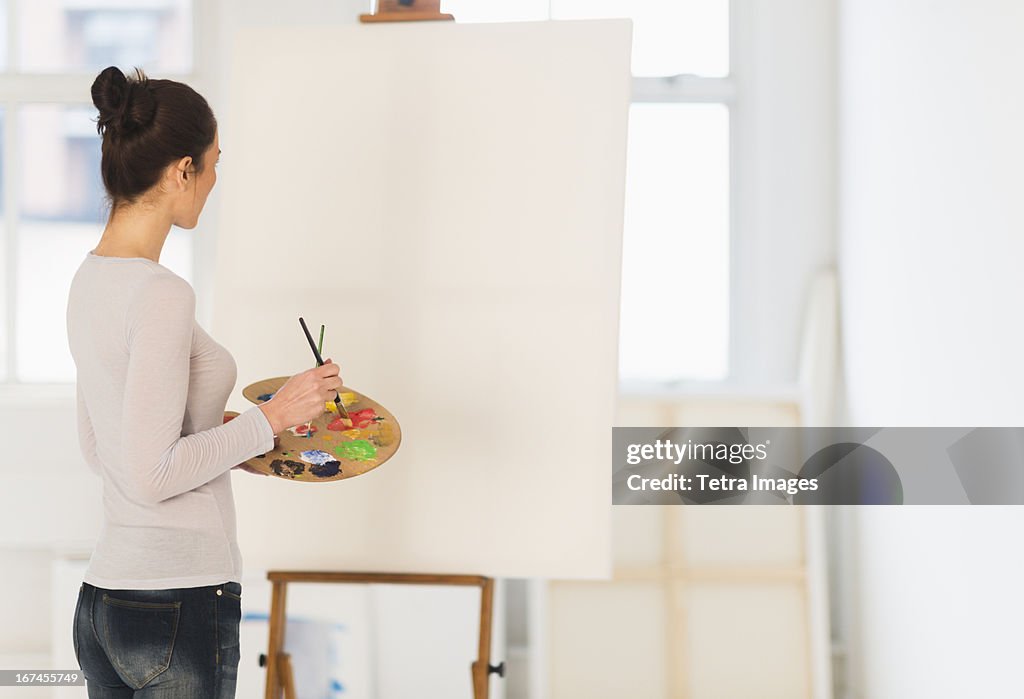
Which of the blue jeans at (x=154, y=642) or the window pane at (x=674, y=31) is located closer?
the blue jeans at (x=154, y=642)

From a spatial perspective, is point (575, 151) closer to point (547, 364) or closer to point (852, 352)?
point (547, 364)

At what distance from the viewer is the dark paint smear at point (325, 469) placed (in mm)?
1568

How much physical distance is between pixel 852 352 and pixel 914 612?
767 millimetres

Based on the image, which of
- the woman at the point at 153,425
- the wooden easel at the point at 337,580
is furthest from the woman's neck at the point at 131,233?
the wooden easel at the point at 337,580

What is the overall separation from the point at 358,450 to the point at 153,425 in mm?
445

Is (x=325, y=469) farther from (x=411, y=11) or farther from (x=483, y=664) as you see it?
(x=411, y=11)

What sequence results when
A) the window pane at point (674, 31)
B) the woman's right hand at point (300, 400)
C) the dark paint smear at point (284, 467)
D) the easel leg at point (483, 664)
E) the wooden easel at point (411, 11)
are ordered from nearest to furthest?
the woman's right hand at point (300, 400), the dark paint smear at point (284, 467), the easel leg at point (483, 664), the wooden easel at point (411, 11), the window pane at point (674, 31)

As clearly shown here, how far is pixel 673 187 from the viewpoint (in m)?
3.11

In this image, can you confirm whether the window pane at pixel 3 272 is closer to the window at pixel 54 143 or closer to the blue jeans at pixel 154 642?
the window at pixel 54 143

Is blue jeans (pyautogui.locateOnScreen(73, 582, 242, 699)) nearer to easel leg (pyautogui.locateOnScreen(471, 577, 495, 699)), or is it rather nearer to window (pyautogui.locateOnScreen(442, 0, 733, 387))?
easel leg (pyautogui.locateOnScreen(471, 577, 495, 699))

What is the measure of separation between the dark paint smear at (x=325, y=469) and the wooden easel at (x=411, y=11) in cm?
92

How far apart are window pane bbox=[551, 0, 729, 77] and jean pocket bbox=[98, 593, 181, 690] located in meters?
2.34

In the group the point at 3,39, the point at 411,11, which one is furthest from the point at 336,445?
the point at 3,39

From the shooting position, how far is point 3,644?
288cm
